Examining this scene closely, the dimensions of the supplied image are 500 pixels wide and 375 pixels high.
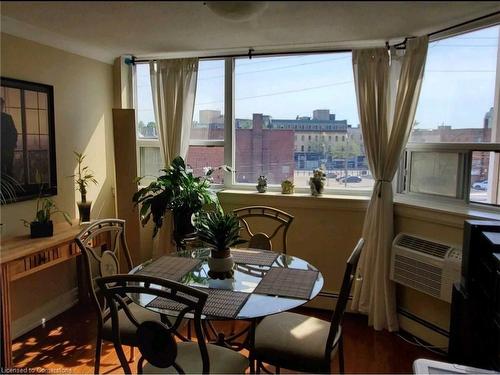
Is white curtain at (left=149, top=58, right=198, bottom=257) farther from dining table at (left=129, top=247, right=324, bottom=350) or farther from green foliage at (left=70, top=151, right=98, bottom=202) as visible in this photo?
dining table at (left=129, top=247, right=324, bottom=350)

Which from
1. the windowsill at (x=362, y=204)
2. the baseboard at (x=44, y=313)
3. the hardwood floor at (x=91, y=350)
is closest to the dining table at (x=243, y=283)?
the hardwood floor at (x=91, y=350)

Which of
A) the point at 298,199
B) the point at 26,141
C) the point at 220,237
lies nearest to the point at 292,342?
the point at 220,237

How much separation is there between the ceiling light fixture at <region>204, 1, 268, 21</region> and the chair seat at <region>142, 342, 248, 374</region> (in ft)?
4.62

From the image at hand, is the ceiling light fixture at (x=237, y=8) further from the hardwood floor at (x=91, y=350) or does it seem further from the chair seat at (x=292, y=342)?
the hardwood floor at (x=91, y=350)

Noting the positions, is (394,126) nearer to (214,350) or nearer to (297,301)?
(297,301)

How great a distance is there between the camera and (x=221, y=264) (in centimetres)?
198

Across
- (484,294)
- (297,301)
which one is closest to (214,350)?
(297,301)

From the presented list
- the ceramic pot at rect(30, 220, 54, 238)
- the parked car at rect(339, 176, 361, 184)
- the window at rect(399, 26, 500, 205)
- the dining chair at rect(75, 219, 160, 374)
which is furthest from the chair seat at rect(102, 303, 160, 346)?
the window at rect(399, 26, 500, 205)

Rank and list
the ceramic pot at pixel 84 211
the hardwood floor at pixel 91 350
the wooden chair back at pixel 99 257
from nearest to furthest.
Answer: the wooden chair back at pixel 99 257 → the hardwood floor at pixel 91 350 → the ceramic pot at pixel 84 211

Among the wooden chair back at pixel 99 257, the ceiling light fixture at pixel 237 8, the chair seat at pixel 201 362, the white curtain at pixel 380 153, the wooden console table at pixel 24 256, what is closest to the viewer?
the ceiling light fixture at pixel 237 8

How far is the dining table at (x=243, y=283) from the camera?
1583 millimetres

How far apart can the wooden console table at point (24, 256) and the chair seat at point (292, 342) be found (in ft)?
4.76

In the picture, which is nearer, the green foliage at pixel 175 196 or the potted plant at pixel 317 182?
the green foliage at pixel 175 196

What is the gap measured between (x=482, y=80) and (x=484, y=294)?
148 centimetres
